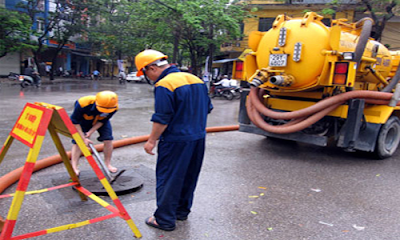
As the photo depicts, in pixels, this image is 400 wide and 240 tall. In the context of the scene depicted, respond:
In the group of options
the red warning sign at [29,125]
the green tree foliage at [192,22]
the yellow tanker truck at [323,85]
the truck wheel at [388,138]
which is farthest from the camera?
the green tree foliage at [192,22]

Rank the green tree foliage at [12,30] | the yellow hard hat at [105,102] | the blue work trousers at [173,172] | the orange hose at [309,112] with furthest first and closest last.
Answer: the green tree foliage at [12,30]
the orange hose at [309,112]
the yellow hard hat at [105,102]
the blue work trousers at [173,172]

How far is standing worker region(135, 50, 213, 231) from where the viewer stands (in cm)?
288

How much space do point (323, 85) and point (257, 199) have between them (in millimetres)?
2428

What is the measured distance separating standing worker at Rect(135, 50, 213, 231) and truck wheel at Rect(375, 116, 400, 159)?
4191 millimetres

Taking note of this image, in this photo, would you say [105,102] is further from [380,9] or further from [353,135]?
[380,9]

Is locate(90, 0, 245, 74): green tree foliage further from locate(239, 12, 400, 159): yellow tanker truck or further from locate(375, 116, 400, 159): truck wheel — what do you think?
locate(375, 116, 400, 159): truck wheel

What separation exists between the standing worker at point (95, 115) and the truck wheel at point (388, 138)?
462 centimetres

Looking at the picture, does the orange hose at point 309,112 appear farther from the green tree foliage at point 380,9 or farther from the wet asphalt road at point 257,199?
the green tree foliage at point 380,9

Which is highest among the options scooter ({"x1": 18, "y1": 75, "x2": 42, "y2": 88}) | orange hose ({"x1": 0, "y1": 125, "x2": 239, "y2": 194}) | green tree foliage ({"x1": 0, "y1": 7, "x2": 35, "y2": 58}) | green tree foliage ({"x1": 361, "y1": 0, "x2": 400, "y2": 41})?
green tree foliage ({"x1": 361, "y1": 0, "x2": 400, "y2": 41})

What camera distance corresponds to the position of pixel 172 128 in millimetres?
2951

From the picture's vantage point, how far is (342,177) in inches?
197

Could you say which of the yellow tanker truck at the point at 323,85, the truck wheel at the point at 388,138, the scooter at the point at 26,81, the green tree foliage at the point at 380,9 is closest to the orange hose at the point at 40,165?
the yellow tanker truck at the point at 323,85

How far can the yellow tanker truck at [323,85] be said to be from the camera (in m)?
5.22

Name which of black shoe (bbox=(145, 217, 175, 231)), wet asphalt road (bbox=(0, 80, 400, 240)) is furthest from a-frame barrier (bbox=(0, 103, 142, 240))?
wet asphalt road (bbox=(0, 80, 400, 240))
